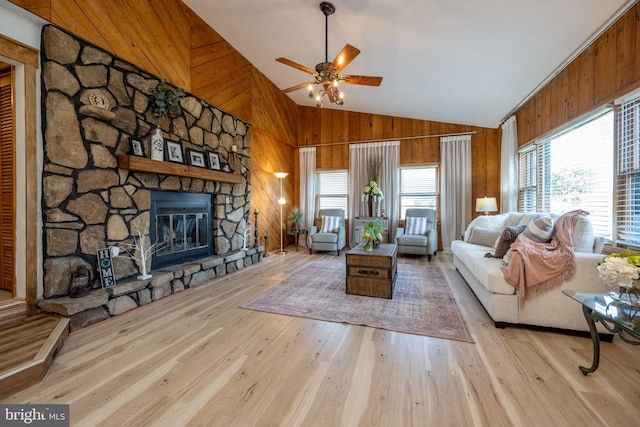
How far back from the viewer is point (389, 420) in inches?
50.3

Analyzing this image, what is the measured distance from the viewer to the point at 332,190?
6.70m

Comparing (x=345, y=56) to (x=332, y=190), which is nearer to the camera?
(x=345, y=56)

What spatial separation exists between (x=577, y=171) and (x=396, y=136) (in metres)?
3.54

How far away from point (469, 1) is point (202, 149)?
361cm

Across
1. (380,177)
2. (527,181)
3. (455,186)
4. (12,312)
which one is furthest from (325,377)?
(455,186)

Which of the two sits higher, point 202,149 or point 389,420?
point 202,149

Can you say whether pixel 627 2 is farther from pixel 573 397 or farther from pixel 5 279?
pixel 5 279

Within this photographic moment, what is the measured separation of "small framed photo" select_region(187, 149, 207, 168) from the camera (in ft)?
11.9

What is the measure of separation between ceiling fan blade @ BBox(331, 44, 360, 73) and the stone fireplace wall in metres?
2.23

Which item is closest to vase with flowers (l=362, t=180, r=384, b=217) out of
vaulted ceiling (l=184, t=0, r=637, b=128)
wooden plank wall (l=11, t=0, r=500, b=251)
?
wooden plank wall (l=11, t=0, r=500, b=251)

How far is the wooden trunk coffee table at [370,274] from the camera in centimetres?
292

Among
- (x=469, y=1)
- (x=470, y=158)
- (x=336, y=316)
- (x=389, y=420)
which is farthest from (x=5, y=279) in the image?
(x=470, y=158)

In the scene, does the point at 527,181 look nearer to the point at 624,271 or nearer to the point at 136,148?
the point at 624,271

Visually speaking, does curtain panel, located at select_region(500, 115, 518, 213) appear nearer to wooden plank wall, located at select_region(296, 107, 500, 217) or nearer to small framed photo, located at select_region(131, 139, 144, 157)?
wooden plank wall, located at select_region(296, 107, 500, 217)
